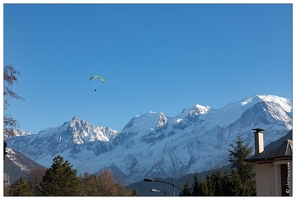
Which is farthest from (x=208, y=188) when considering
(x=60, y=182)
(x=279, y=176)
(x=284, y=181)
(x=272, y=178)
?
(x=60, y=182)

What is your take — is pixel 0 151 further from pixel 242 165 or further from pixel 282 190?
pixel 242 165

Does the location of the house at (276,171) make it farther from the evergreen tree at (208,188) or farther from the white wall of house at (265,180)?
the evergreen tree at (208,188)

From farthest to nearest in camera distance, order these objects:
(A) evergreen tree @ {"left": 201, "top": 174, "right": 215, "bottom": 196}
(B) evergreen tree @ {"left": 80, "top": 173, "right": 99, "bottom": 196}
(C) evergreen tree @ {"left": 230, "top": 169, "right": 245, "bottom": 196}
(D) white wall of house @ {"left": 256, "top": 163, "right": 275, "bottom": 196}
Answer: (B) evergreen tree @ {"left": 80, "top": 173, "right": 99, "bottom": 196}, (C) evergreen tree @ {"left": 230, "top": 169, "right": 245, "bottom": 196}, (A) evergreen tree @ {"left": 201, "top": 174, "right": 215, "bottom": 196}, (D) white wall of house @ {"left": 256, "top": 163, "right": 275, "bottom": 196}

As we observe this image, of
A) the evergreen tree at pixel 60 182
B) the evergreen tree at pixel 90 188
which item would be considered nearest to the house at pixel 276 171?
the evergreen tree at pixel 60 182

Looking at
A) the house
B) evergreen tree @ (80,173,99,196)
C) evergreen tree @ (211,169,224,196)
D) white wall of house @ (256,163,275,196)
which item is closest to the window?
the house

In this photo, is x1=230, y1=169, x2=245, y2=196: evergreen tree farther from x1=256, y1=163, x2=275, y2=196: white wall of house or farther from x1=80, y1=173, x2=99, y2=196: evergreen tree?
x1=80, y1=173, x2=99, y2=196: evergreen tree

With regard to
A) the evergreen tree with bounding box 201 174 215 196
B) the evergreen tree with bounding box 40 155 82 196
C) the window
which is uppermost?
the evergreen tree with bounding box 40 155 82 196

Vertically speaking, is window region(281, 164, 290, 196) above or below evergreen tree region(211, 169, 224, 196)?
below

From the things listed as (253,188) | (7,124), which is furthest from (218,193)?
(7,124)

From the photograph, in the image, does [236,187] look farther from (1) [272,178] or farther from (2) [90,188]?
(2) [90,188]
